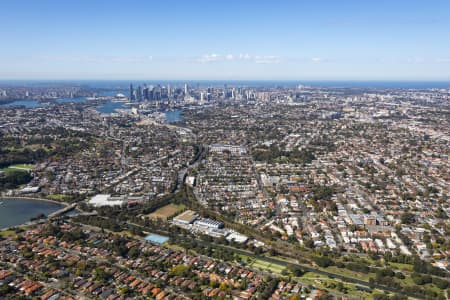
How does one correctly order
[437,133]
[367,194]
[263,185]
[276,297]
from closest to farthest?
[276,297] → [367,194] → [263,185] → [437,133]

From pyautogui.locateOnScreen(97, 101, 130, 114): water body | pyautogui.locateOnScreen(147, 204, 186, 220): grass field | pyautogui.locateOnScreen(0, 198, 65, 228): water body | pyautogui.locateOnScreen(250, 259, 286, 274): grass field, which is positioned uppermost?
pyautogui.locateOnScreen(97, 101, 130, 114): water body

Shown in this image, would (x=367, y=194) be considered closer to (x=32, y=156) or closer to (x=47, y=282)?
(x=47, y=282)

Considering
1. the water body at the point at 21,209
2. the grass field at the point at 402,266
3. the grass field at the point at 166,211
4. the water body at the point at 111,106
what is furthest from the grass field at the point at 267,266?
the water body at the point at 111,106

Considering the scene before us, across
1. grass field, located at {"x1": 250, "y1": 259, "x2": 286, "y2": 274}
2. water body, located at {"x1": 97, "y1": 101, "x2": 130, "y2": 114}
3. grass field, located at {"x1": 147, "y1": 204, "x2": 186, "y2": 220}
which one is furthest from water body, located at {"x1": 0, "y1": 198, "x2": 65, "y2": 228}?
water body, located at {"x1": 97, "y1": 101, "x2": 130, "y2": 114}

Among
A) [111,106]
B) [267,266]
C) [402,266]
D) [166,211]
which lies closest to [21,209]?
[166,211]

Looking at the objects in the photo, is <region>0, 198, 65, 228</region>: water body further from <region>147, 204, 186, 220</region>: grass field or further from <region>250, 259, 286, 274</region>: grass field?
<region>250, 259, 286, 274</region>: grass field

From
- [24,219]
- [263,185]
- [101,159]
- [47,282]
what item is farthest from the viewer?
[101,159]

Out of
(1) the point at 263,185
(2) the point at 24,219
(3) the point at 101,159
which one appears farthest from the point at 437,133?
(2) the point at 24,219
